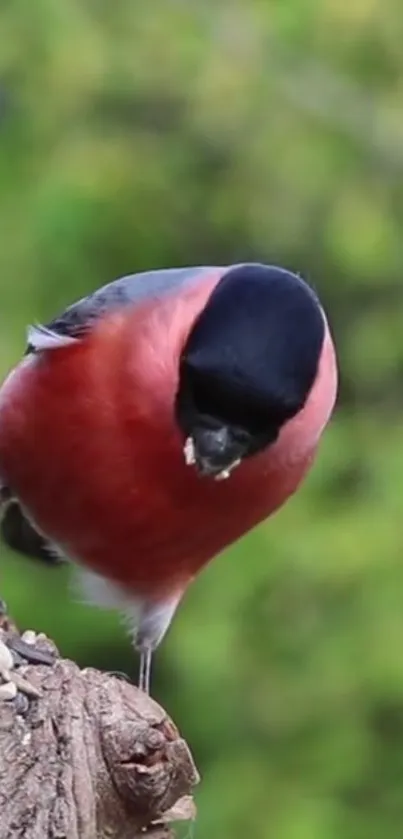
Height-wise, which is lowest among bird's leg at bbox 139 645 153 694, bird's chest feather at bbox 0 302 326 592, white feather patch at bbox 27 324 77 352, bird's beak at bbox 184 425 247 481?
A: bird's leg at bbox 139 645 153 694

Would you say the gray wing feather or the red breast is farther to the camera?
the gray wing feather

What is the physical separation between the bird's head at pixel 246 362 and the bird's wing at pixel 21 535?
527mm

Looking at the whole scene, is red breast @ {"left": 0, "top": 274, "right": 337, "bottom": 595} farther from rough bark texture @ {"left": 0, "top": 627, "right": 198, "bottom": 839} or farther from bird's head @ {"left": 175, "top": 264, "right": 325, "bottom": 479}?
rough bark texture @ {"left": 0, "top": 627, "right": 198, "bottom": 839}

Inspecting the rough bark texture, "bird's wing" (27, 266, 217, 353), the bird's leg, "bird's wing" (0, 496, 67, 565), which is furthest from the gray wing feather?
the rough bark texture

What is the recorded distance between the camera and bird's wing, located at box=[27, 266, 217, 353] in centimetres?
232

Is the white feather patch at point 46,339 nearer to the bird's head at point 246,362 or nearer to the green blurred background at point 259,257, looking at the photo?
the bird's head at point 246,362

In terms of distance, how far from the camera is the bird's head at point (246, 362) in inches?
74.3

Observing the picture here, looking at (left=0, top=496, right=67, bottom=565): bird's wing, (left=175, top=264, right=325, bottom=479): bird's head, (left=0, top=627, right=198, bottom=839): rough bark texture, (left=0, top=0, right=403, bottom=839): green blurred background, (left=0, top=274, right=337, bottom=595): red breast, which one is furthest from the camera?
(left=0, top=0, right=403, bottom=839): green blurred background

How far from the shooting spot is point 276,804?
3137 millimetres

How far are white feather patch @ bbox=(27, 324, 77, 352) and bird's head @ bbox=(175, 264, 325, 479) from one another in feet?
1.14

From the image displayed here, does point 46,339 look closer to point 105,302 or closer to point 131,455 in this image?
point 105,302

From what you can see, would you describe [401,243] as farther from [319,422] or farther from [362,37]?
[319,422]

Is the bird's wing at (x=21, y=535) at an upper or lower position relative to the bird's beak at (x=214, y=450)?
lower

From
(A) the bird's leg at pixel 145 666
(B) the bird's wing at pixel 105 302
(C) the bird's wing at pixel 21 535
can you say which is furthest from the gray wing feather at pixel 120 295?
(A) the bird's leg at pixel 145 666
